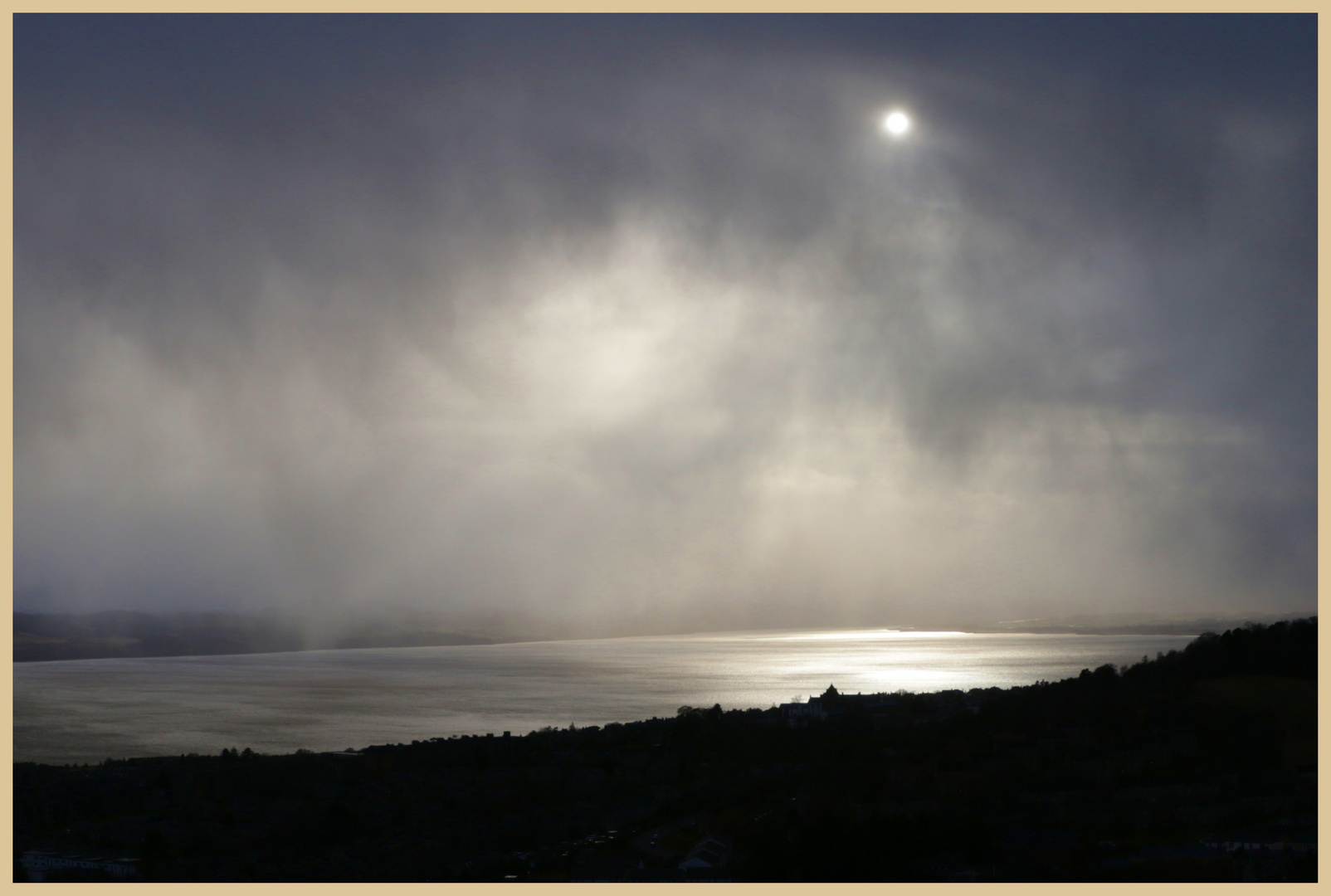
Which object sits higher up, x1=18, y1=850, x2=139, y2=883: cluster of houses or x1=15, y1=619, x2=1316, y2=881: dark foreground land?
x1=15, y1=619, x2=1316, y2=881: dark foreground land

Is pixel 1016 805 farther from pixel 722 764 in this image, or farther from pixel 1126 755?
pixel 722 764

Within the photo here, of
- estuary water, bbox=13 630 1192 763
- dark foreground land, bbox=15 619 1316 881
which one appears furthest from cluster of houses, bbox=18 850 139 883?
estuary water, bbox=13 630 1192 763

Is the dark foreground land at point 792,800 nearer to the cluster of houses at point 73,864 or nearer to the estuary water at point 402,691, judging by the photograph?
the cluster of houses at point 73,864

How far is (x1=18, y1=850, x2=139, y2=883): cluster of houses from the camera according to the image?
12633mm

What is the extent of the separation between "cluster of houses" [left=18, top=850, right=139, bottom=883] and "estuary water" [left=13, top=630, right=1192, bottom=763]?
2558 cm

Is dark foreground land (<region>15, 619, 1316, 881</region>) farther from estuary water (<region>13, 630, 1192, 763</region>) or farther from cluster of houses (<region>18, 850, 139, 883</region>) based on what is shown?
estuary water (<region>13, 630, 1192, 763</region>)

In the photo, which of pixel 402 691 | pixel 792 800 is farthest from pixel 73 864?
pixel 402 691

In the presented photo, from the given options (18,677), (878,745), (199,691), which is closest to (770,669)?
(199,691)

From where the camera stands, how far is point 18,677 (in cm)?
8638

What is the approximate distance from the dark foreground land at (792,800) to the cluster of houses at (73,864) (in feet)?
0.66

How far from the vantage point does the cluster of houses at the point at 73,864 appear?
1263 cm

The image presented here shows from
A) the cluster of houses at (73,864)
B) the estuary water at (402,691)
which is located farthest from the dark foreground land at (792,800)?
the estuary water at (402,691)

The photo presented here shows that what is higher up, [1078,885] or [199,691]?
[1078,885]

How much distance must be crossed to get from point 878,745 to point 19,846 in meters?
16.1
